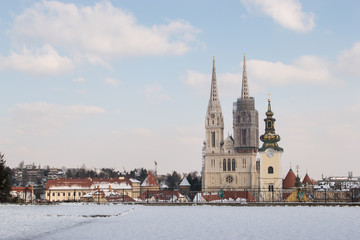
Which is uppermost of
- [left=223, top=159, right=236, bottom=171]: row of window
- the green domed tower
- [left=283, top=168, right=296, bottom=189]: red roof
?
the green domed tower

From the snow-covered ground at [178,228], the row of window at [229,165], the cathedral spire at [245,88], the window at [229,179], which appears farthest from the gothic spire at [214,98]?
the snow-covered ground at [178,228]

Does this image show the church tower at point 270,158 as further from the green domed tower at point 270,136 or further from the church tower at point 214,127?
the church tower at point 214,127

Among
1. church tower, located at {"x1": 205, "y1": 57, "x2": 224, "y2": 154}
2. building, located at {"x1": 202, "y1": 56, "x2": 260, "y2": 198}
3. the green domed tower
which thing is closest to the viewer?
the green domed tower

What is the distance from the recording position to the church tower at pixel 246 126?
129 m

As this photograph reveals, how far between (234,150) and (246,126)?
6497 mm

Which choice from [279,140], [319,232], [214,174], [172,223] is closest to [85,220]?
[172,223]

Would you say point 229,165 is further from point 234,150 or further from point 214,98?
point 214,98

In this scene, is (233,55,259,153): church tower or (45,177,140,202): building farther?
(233,55,259,153): church tower

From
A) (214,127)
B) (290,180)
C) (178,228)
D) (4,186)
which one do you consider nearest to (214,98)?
(214,127)

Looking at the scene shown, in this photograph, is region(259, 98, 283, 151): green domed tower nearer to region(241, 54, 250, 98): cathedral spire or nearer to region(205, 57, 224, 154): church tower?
region(205, 57, 224, 154): church tower

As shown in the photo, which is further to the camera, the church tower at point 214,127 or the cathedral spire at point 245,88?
the cathedral spire at point 245,88

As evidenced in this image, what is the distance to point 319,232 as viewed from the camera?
2450 cm

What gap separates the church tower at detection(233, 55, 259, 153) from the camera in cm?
12888

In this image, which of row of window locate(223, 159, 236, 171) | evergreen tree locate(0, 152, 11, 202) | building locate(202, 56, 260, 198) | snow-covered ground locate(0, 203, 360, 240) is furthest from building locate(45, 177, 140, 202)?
snow-covered ground locate(0, 203, 360, 240)
